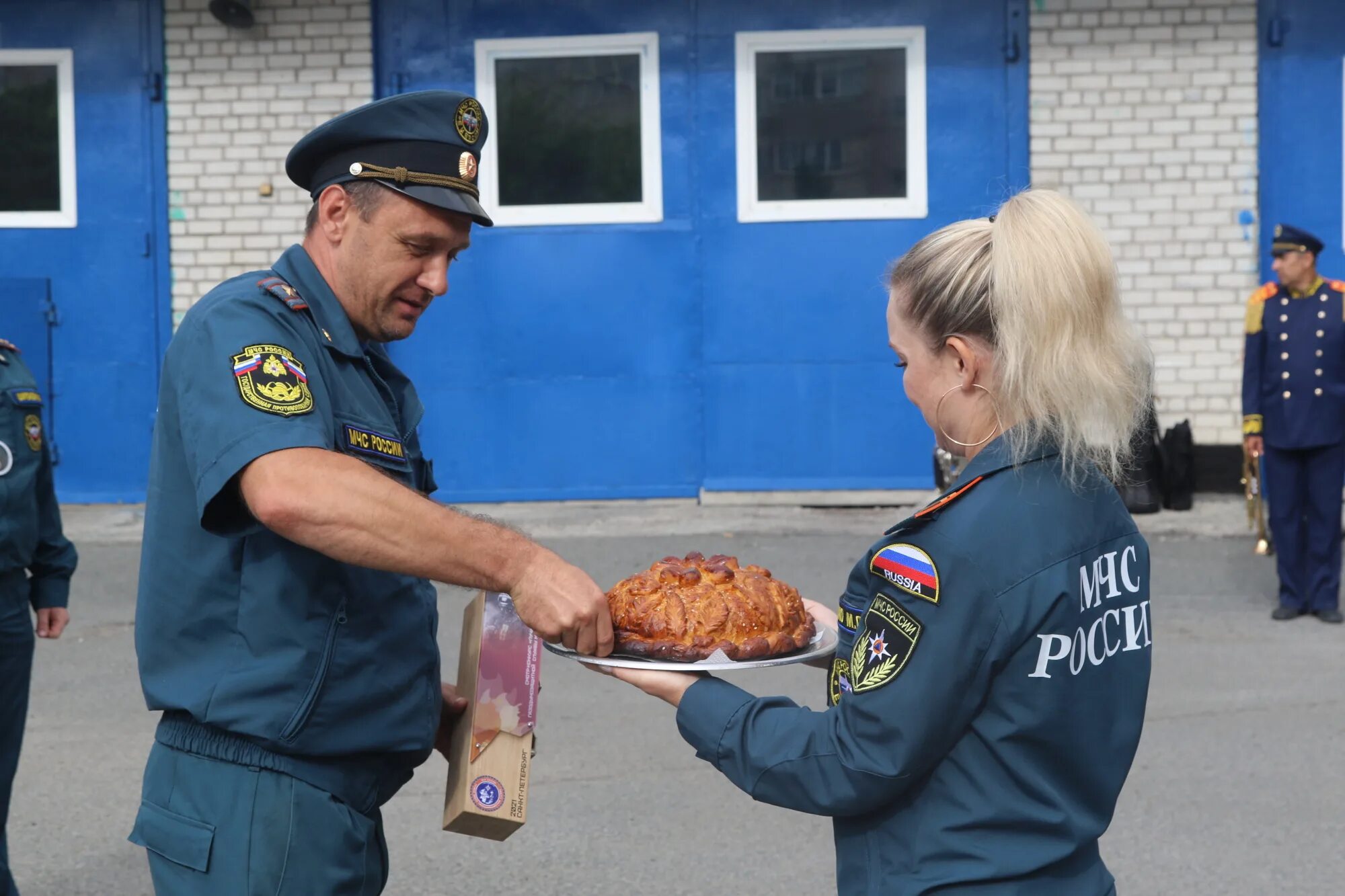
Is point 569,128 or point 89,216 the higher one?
point 569,128

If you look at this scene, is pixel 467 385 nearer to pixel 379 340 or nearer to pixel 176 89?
pixel 176 89

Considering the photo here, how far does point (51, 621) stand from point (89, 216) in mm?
7897

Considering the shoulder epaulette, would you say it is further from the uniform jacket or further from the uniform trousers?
the uniform jacket

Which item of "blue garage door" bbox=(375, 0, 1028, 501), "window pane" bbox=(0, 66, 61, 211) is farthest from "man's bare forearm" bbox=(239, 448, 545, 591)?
"window pane" bbox=(0, 66, 61, 211)

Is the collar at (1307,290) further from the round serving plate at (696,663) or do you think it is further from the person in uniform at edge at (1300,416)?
the round serving plate at (696,663)

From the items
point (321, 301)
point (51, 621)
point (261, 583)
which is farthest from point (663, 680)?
point (51, 621)

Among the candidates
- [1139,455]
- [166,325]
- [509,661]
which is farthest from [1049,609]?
[166,325]

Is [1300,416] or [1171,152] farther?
[1171,152]

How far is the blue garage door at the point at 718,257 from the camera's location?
11375mm

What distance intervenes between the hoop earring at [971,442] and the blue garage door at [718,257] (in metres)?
9.09

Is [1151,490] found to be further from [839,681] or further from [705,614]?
[839,681]

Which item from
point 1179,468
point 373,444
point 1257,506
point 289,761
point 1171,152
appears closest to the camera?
point 289,761

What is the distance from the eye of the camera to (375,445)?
2629 mm

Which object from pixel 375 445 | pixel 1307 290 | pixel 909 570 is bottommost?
pixel 909 570
